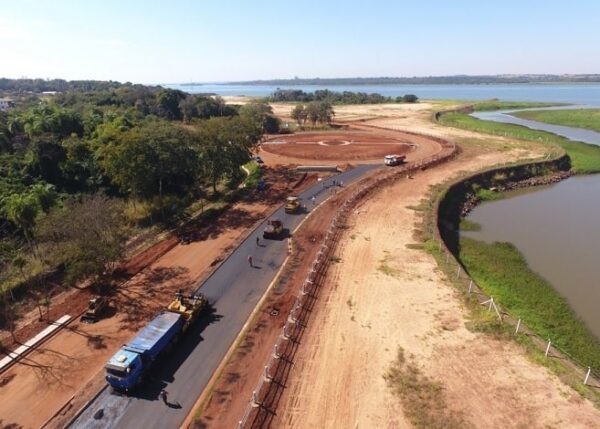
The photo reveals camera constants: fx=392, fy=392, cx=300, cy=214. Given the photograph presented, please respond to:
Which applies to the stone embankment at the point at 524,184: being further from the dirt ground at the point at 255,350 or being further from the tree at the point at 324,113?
the tree at the point at 324,113

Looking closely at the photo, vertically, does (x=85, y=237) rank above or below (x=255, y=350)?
above

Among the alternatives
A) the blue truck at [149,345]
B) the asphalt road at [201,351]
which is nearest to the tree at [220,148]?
the asphalt road at [201,351]

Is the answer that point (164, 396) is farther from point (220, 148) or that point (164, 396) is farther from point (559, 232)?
point (559, 232)

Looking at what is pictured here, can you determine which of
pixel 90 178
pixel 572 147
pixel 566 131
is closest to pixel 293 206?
pixel 90 178

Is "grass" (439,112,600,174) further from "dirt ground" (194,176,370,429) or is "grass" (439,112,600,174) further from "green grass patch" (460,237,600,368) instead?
"dirt ground" (194,176,370,429)

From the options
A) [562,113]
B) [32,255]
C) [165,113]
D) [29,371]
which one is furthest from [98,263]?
[562,113]

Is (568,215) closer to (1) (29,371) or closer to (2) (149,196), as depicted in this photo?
(2) (149,196)
